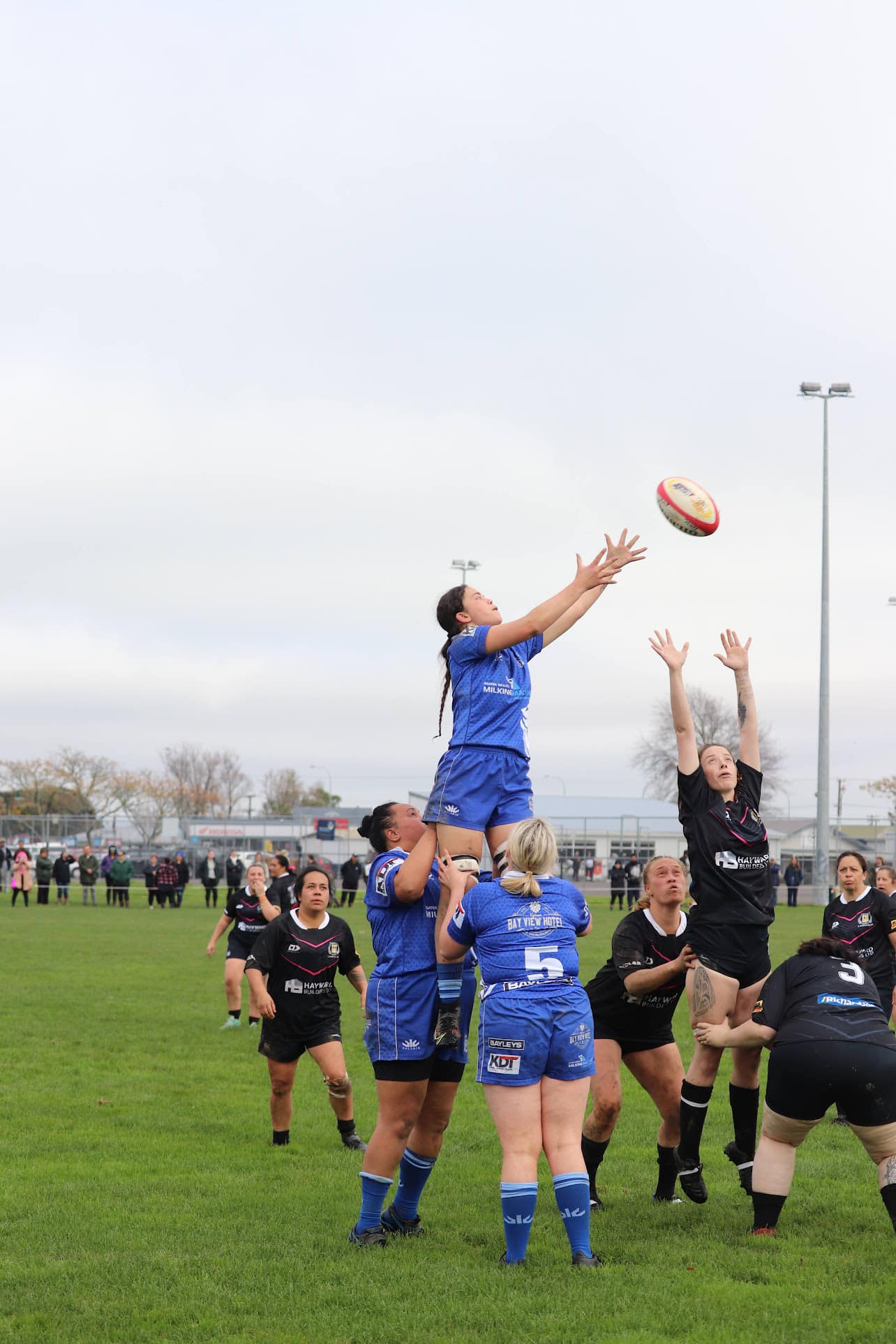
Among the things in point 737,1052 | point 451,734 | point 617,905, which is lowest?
point 617,905

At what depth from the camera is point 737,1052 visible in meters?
7.17

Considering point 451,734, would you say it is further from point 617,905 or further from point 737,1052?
point 617,905

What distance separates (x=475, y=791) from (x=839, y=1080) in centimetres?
220

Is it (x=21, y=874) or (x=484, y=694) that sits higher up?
(x=484, y=694)

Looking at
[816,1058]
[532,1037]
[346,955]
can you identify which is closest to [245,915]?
[346,955]

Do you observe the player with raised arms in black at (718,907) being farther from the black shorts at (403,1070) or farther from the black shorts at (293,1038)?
the black shorts at (293,1038)

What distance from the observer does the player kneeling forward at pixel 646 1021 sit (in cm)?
708

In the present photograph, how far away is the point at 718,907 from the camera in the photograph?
22.6ft

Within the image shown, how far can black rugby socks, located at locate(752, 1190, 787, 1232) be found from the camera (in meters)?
6.34

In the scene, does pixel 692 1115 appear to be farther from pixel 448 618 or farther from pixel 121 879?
pixel 121 879

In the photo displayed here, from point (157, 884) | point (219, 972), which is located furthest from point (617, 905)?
point (219, 972)

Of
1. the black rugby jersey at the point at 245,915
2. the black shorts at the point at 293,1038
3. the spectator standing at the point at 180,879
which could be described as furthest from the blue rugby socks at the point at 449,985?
the spectator standing at the point at 180,879

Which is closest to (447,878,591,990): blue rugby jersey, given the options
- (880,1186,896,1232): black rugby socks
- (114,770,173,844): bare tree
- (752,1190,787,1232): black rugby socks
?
(752,1190,787,1232): black rugby socks

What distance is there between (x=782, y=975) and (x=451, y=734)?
6.89 feet
